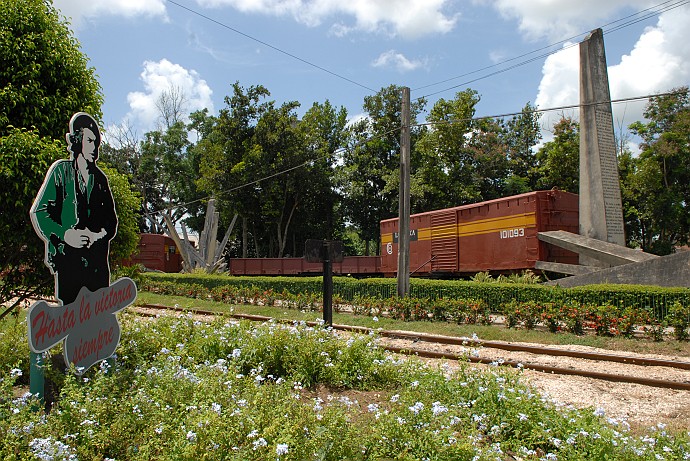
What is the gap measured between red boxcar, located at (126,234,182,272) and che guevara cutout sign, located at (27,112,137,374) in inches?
1180

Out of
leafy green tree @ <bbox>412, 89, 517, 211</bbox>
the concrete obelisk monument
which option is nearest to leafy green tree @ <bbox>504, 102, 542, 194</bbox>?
leafy green tree @ <bbox>412, 89, 517, 211</bbox>

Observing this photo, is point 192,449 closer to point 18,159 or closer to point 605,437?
point 605,437

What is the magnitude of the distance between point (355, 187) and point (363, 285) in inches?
938

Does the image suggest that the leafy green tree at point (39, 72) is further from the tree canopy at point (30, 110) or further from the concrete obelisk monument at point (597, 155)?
the concrete obelisk monument at point (597, 155)

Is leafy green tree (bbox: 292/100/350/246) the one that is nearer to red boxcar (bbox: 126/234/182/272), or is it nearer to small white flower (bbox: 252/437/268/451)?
red boxcar (bbox: 126/234/182/272)

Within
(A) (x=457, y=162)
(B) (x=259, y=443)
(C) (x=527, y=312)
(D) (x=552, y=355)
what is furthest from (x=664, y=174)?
(B) (x=259, y=443)

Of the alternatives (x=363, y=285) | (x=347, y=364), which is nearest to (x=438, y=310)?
(x=363, y=285)

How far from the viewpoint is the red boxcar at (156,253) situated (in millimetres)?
35506

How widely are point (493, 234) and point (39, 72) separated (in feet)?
54.0

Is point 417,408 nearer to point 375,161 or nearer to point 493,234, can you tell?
point 493,234

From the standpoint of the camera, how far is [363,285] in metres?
18.5

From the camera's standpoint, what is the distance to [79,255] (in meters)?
5.70

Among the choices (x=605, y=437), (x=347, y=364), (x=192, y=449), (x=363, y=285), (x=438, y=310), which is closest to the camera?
(x=192, y=449)

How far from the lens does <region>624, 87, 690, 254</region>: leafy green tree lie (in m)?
31.2
